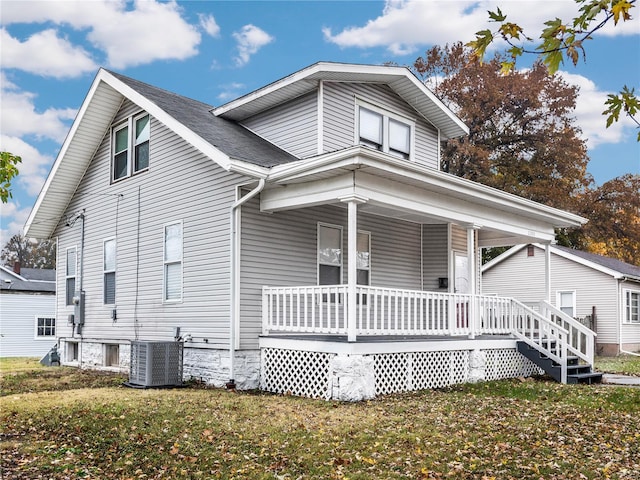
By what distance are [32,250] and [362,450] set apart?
54.3 m

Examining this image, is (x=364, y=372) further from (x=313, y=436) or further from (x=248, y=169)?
(x=248, y=169)

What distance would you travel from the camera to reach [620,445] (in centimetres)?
737

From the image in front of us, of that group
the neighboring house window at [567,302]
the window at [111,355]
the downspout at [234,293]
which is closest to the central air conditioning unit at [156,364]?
the downspout at [234,293]

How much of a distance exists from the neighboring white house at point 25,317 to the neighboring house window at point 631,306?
2332 centimetres

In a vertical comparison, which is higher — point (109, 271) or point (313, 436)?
point (109, 271)

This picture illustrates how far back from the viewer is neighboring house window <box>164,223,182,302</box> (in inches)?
512

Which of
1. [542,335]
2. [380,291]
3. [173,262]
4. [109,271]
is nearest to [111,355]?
[109,271]

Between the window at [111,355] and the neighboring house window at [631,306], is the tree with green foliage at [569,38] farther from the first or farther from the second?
the neighboring house window at [631,306]

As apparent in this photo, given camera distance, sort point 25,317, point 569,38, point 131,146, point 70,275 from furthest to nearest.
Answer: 1. point 25,317
2. point 70,275
3. point 131,146
4. point 569,38

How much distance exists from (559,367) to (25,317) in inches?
901

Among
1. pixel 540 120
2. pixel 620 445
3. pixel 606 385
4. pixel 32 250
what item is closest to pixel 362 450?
pixel 620 445

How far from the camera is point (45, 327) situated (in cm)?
2805

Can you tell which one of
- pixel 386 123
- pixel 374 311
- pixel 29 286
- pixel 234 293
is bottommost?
pixel 374 311

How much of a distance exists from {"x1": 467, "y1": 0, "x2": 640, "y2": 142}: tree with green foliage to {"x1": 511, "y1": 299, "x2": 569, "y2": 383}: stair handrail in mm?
9990
